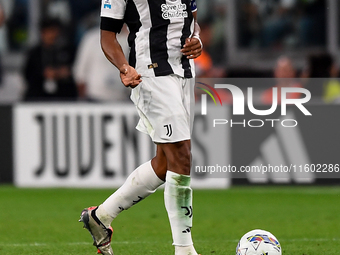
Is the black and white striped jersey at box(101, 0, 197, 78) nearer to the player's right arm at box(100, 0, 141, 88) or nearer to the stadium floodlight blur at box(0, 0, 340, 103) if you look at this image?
the player's right arm at box(100, 0, 141, 88)

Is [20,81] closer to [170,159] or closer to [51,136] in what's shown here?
[51,136]

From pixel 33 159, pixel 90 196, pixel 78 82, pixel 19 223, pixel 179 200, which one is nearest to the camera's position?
pixel 179 200

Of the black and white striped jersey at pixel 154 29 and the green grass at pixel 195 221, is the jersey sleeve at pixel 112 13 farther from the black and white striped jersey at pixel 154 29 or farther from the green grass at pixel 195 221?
the green grass at pixel 195 221

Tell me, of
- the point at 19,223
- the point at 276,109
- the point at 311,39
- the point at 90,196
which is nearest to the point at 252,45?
the point at 311,39

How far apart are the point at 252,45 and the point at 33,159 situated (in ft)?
19.3

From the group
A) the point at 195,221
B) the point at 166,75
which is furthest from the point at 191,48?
the point at 195,221

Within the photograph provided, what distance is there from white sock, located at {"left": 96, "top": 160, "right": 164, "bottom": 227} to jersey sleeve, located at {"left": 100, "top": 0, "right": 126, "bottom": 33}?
97 centimetres

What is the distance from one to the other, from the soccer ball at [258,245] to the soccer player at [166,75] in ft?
1.06

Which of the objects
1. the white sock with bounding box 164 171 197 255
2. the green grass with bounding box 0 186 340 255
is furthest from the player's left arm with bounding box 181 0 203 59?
the green grass with bounding box 0 186 340 255

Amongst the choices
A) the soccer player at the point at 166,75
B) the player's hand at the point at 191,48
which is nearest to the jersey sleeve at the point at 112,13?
the soccer player at the point at 166,75

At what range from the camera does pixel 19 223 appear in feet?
23.9

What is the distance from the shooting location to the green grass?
19.1ft

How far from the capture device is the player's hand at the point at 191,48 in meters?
5.00

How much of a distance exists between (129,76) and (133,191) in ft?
2.78
